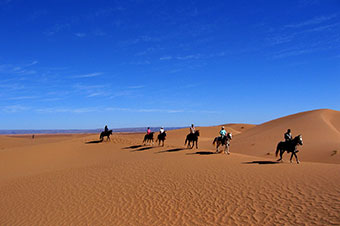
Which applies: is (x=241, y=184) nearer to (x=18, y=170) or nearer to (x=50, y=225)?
(x=50, y=225)

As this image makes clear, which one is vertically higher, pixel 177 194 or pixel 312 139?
pixel 312 139

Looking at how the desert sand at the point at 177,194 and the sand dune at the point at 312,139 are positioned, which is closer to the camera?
the desert sand at the point at 177,194

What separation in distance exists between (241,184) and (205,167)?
14.0 ft

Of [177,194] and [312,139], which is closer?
[177,194]

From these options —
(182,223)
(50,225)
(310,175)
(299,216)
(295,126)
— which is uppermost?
(295,126)

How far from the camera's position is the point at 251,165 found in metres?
16.7

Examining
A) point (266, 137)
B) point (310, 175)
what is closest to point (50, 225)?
point (310, 175)

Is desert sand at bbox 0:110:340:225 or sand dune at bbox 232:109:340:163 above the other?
sand dune at bbox 232:109:340:163

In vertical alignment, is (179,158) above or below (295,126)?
below

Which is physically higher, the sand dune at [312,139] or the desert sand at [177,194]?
the sand dune at [312,139]

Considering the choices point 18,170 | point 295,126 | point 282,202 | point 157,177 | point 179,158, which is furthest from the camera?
point 295,126

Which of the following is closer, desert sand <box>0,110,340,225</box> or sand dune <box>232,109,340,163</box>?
desert sand <box>0,110,340,225</box>

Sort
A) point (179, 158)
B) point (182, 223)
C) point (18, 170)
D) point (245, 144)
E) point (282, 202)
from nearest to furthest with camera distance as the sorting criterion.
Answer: point (182, 223)
point (282, 202)
point (179, 158)
point (18, 170)
point (245, 144)

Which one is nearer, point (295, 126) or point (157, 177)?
point (157, 177)
